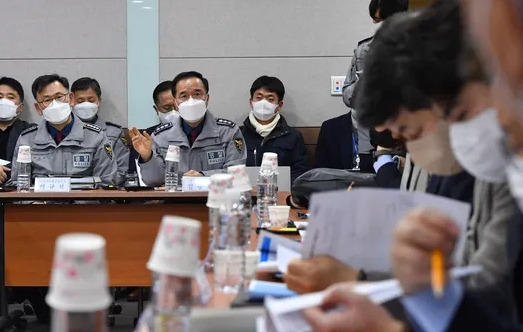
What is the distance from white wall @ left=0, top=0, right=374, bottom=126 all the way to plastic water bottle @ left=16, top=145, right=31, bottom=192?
155cm

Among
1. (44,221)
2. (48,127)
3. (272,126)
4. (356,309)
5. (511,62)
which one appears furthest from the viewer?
(272,126)

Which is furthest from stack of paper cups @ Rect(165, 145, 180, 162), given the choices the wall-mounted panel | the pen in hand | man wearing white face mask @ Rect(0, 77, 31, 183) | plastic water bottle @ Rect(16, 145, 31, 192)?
the pen in hand

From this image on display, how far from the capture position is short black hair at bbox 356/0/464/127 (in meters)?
1.01

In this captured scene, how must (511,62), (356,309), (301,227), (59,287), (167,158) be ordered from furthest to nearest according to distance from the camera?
1. (167,158)
2. (301,227)
3. (356,309)
4. (59,287)
5. (511,62)

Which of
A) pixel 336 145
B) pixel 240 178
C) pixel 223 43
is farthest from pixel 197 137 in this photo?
pixel 240 178

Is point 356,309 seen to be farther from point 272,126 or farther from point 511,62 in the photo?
point 272,126

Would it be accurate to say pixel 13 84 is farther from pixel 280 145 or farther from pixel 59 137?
pixel 280 145

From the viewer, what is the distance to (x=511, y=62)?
59 centimetres

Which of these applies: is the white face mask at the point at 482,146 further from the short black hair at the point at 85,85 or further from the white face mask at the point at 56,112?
the short black hair at the point at 85,85

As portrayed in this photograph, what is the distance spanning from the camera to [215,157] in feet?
14.1

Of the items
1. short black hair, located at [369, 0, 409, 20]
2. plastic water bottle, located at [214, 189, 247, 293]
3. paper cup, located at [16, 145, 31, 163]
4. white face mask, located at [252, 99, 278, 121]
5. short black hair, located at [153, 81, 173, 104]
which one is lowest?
plastic water bottle, located at [214, 189, 247, 293]

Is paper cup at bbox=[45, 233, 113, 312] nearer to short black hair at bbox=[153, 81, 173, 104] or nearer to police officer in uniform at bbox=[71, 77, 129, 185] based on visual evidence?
police officer in uniform at bbox=[71, 77, 129, 185]

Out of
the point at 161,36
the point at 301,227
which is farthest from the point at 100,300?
the point at 161,36

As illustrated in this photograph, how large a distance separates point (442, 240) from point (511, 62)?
0.30 m
